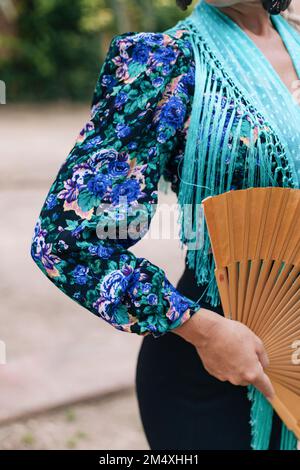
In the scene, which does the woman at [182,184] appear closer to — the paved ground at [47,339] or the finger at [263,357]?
the finger at [263,357]

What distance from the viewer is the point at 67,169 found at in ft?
4.83

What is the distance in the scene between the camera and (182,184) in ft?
5.17

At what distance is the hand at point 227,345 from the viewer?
140cm

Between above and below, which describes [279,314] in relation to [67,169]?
below

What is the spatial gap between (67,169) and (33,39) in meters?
15.7

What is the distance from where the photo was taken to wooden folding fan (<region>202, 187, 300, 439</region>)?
1431 mm

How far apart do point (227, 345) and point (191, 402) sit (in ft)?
1.16

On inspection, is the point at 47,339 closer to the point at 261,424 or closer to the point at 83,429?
the point at 83,429

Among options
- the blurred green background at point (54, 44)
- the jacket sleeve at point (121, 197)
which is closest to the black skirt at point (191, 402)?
the jacket sleeve at point (121, 197)

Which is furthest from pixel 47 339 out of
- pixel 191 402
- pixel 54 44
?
pixel 54 44

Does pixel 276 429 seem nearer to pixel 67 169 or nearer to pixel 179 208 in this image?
pixel 179 208

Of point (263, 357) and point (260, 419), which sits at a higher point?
point (263, 357)
